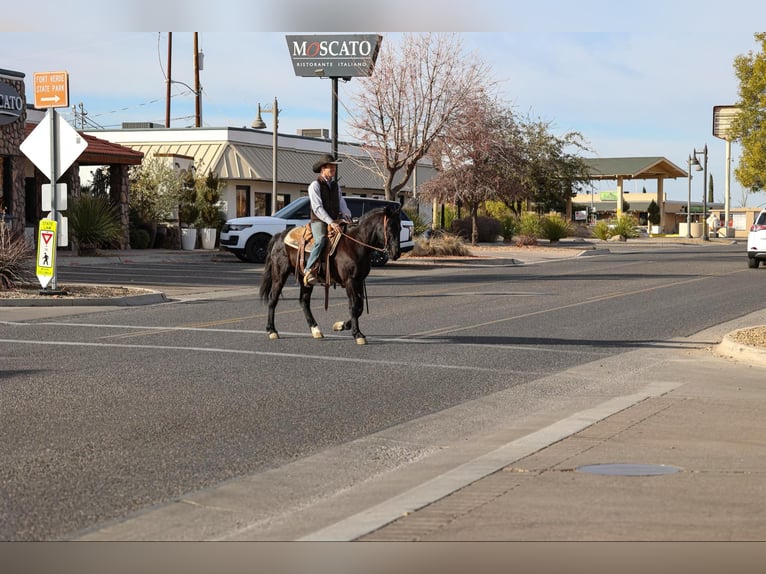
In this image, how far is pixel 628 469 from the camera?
24.4 ft

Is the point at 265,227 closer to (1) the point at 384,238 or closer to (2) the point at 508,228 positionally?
(1) the point at 384,238

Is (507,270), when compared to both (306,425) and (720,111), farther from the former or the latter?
(720,111)

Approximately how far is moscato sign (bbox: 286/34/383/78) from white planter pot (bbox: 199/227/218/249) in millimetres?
8142

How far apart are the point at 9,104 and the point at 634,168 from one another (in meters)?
65.2

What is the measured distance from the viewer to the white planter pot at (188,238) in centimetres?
4131

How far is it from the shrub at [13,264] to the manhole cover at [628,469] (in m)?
16.8

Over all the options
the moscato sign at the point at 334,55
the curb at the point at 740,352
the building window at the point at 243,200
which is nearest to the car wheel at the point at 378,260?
the moscato sign at the point at 334,55

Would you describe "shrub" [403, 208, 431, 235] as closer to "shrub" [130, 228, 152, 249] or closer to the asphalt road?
"shrub" [130, 228, 152, 249]

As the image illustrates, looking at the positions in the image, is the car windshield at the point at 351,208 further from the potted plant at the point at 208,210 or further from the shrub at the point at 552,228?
the shrub at the point at 552,228

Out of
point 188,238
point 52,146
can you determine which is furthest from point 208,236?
point 52,146

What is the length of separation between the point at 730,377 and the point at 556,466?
16.9 ft

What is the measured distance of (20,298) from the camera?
803 inches

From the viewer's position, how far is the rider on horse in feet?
48.0

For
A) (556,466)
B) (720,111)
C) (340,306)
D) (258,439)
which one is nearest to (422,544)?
(556,466)
